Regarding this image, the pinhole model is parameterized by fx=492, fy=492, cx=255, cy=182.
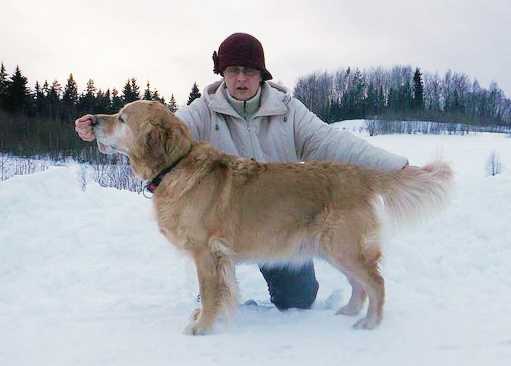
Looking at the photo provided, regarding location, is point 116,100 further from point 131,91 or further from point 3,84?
point 3,84

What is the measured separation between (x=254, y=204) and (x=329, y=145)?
4.20 feet

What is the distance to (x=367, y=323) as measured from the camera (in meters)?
3.88

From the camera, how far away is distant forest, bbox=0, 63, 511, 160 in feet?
162

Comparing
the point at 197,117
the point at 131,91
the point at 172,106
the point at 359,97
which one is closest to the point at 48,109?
the point at 131,91

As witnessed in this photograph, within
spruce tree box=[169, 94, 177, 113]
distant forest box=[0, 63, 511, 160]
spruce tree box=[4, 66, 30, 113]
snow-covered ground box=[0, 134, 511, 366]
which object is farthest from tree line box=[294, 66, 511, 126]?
snow-covered ground box=[0, 134, 511, 366]

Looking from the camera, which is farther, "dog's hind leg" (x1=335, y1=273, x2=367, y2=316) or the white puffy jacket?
the white puffy jacket

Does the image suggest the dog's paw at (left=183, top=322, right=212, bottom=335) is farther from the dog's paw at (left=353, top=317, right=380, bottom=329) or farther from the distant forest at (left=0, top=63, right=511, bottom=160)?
the distant forest at (left=0, top=63, right=511, bottom=160)

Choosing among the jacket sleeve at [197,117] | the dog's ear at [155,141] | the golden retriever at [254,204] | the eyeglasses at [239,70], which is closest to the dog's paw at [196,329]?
the golden retriever at [254,204]

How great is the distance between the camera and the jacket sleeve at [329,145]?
4652 millimetres

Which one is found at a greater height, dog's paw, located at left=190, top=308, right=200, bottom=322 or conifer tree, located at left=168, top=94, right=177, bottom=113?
conifer tree, located at left=168, top=94, right=177, bottom=113

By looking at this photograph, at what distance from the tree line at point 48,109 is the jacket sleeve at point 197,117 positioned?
101 ft

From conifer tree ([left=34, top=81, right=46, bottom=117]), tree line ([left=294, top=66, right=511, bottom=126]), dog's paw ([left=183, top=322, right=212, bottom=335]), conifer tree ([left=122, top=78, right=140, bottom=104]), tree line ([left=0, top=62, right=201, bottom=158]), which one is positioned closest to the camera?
dog's paw ([left=183, top=322, right=212, bottom=335])

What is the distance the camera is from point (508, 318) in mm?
4055

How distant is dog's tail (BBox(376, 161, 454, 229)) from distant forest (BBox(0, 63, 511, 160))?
44.2 m
